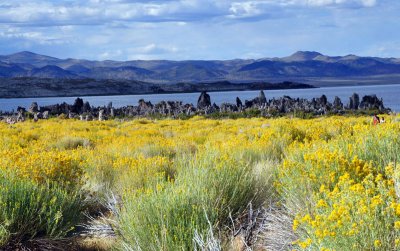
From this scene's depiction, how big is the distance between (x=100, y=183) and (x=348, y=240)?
6366 millimetres

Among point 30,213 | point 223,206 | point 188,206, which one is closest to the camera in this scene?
point 188,206

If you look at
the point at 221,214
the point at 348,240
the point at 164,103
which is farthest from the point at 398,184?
the point at 164,103

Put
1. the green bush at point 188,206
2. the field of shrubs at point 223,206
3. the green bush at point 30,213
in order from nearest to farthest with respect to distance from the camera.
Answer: the field of shrubs at point 223,206 < the green bush at point 188,206 < the green bush at point 30,213

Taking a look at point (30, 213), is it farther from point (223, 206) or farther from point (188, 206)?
point (223, 206)

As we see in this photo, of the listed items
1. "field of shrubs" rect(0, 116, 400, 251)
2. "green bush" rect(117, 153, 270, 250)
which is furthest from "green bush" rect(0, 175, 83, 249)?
"green bush" rect(117, 153, 270, 250)

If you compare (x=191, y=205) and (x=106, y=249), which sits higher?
(x=191, y=205)

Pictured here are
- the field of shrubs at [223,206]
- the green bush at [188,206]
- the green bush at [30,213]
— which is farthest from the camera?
the green bush at [30,213]

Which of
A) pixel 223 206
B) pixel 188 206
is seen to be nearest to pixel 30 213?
pixel 188 206

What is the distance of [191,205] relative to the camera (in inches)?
263

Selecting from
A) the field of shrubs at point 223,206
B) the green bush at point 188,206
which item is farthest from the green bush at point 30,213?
the green bush at point 188,206

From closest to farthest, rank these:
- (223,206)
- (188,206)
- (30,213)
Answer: (188,206), (30,213), (223,206)

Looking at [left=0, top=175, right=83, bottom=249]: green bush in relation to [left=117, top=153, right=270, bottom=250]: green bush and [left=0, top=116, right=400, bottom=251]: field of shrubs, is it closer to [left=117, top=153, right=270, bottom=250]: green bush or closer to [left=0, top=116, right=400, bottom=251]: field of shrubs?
[left=0, top=116, right=400, bottom=251]: field of shrubs

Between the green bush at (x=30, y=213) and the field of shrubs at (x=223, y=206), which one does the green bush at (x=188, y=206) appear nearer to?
the field of shrubs at (x=223, y=206)

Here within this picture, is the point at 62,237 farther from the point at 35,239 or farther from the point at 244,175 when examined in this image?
the point at 244,175
